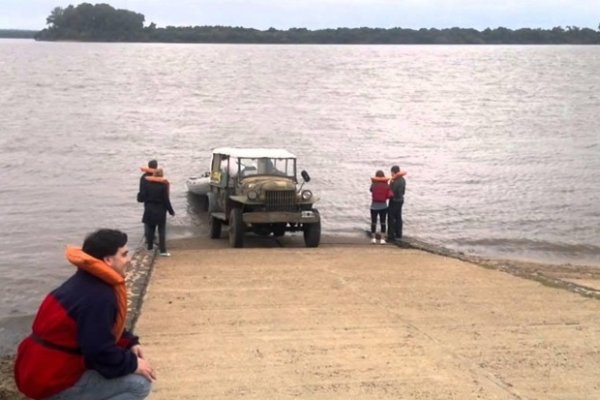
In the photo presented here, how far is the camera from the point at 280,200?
15.9 metres

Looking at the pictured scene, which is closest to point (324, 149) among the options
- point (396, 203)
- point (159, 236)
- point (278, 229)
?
point (396, 203)

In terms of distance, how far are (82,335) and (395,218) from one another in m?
13.7

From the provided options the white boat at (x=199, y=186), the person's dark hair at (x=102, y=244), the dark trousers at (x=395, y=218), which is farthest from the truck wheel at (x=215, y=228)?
the person's dark hair at (x=102, y=244)

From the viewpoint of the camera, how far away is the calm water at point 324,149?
2064 cm

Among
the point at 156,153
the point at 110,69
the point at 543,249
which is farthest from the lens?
the point at 110,69

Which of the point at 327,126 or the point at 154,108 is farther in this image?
the point at 154,108

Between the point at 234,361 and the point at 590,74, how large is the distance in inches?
4005

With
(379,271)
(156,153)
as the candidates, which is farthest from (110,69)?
(379,271)

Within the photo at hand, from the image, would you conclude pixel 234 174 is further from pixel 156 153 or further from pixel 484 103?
pixel 484 103

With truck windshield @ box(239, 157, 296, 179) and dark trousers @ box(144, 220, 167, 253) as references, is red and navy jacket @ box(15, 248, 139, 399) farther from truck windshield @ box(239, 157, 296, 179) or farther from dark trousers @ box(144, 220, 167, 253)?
truck windshield @ box(239, 157, 296, 179)

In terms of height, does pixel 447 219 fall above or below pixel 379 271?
below

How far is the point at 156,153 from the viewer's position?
122ft

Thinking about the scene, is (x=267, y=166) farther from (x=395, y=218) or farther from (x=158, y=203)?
(x=158, y=203)

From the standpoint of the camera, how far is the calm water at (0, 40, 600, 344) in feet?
67.7
